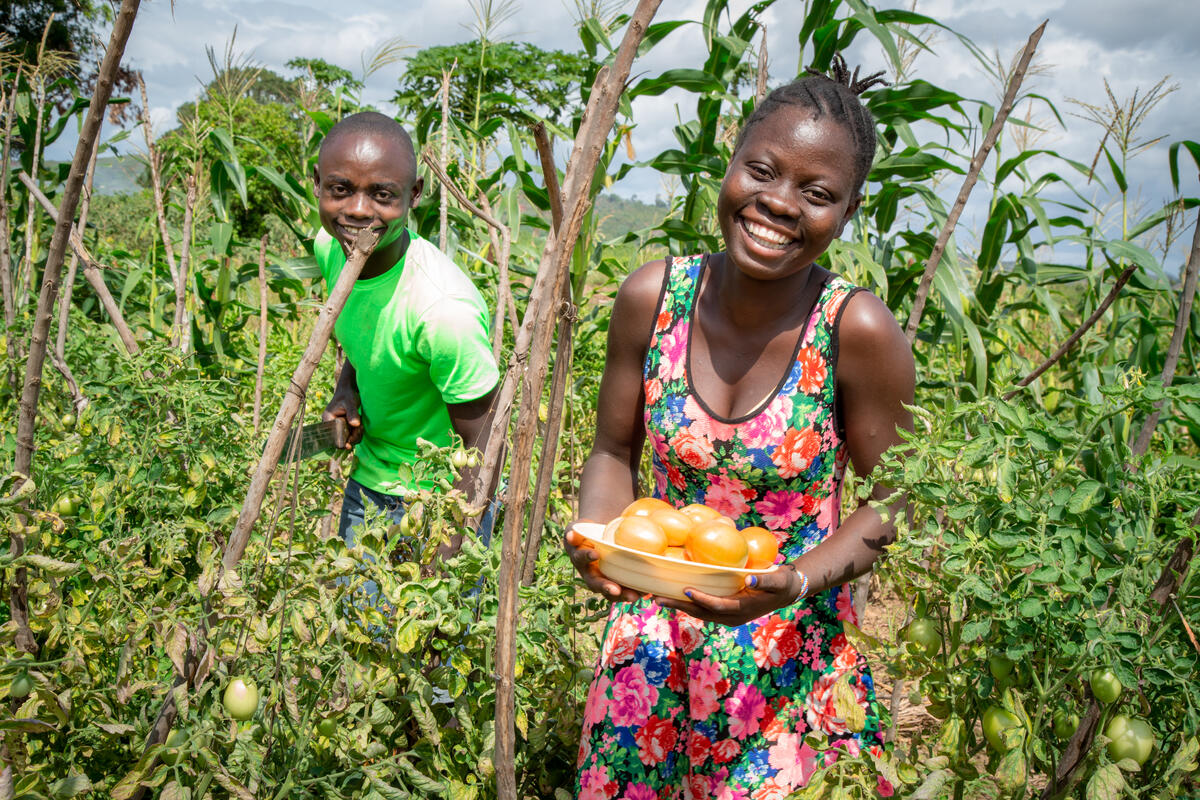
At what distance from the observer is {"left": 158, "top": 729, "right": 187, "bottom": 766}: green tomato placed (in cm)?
126

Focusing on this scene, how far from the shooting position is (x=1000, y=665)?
1.09m

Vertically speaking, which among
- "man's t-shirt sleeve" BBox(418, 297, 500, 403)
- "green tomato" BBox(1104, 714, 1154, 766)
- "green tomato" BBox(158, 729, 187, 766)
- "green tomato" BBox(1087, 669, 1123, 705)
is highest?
"man's t-shirt sleeve" BBox(418, 297, 500, 403)

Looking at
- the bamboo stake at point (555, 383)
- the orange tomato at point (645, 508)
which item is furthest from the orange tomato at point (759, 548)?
the bamboo stake at point (555, 383)

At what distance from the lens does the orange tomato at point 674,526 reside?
1282 millimetres

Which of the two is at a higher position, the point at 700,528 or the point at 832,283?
the point at 832,283

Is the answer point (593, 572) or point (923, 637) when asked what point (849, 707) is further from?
point (593, 572)

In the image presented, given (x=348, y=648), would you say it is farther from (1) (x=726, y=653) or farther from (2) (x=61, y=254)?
(2) (x=61, y=254)

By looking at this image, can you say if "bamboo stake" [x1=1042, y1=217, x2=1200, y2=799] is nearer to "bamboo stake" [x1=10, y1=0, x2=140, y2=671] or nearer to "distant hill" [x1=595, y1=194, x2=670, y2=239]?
"bamboo stake" [x1=10, y1=0, x2=140, y2=671]

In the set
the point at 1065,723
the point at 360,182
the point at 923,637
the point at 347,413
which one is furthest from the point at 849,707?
the point at 360,182

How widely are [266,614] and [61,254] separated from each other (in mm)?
619

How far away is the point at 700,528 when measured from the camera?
127 centimetres

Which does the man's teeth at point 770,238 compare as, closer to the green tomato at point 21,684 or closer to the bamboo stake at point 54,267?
the bamboo stake at point 54,267

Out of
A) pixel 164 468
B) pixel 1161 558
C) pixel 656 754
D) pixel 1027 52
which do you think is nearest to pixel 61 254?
pixel 164 468

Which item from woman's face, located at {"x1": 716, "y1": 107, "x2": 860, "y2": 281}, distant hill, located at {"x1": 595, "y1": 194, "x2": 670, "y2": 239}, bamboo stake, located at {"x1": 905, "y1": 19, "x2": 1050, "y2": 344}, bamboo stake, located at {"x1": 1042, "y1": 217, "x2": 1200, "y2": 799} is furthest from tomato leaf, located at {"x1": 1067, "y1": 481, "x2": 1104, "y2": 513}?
distant hill, located at {"x1": 595, "y1": 194, "x2": 670, "y2": 239}
